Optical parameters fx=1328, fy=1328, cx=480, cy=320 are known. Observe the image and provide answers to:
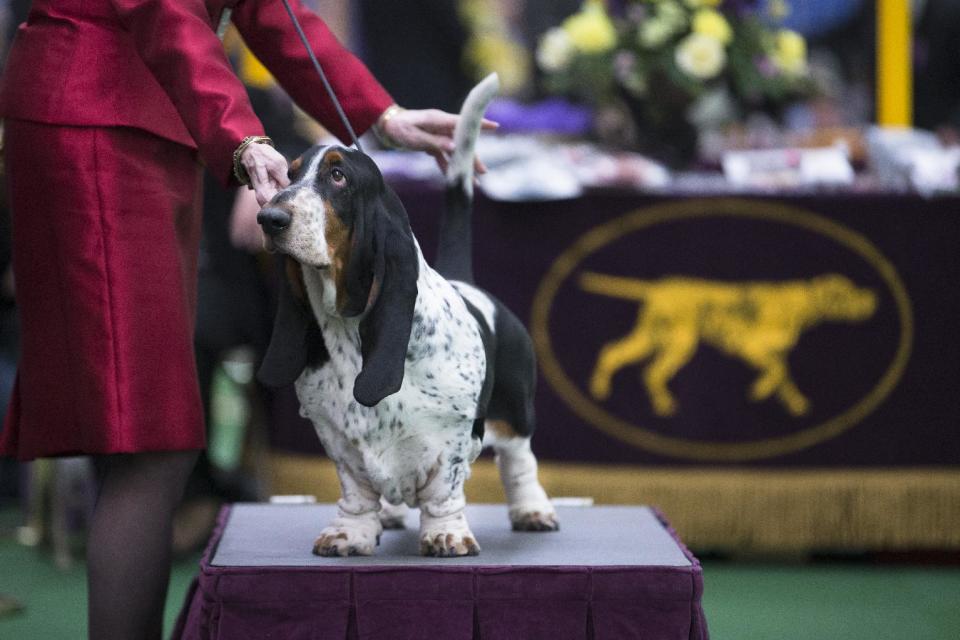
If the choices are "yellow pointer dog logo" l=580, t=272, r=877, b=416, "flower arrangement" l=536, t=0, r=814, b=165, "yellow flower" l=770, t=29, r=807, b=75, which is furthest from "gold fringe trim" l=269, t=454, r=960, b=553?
"yellow flower" l=770, t=29, r=807, b=75

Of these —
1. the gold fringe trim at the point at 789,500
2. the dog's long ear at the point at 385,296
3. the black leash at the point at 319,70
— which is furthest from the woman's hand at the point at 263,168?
the gold fringe trim at the point at 789,500

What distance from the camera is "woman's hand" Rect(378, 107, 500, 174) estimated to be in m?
1.93

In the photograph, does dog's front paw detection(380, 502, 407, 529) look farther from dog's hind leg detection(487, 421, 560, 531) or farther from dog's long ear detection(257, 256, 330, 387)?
dog's long ear detection(257, 256, 330, 387)

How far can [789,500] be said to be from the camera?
3.21 metres

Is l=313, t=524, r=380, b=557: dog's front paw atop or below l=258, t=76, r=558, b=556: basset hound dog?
below

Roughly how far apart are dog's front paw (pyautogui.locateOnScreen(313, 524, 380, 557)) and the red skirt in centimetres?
23

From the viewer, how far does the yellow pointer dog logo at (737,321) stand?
10.6 ft

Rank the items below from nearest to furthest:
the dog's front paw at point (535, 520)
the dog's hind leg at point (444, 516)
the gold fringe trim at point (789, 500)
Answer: the dog's hind leg at point (444, 516), the dog's front paw at point (535, 520), the gold fringe trim at point (789, 500)

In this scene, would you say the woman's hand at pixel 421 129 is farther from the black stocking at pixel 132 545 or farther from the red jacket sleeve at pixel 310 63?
the black stocking at pixel 132 545

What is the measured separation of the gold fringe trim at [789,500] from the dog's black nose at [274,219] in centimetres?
176

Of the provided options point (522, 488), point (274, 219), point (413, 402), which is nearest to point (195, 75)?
point (274, 219)

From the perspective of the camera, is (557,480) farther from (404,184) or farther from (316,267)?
(316,267)

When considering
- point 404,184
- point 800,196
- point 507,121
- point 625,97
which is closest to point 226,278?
point 404,184

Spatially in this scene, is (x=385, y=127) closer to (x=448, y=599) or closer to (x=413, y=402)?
(x=413, y=402)
